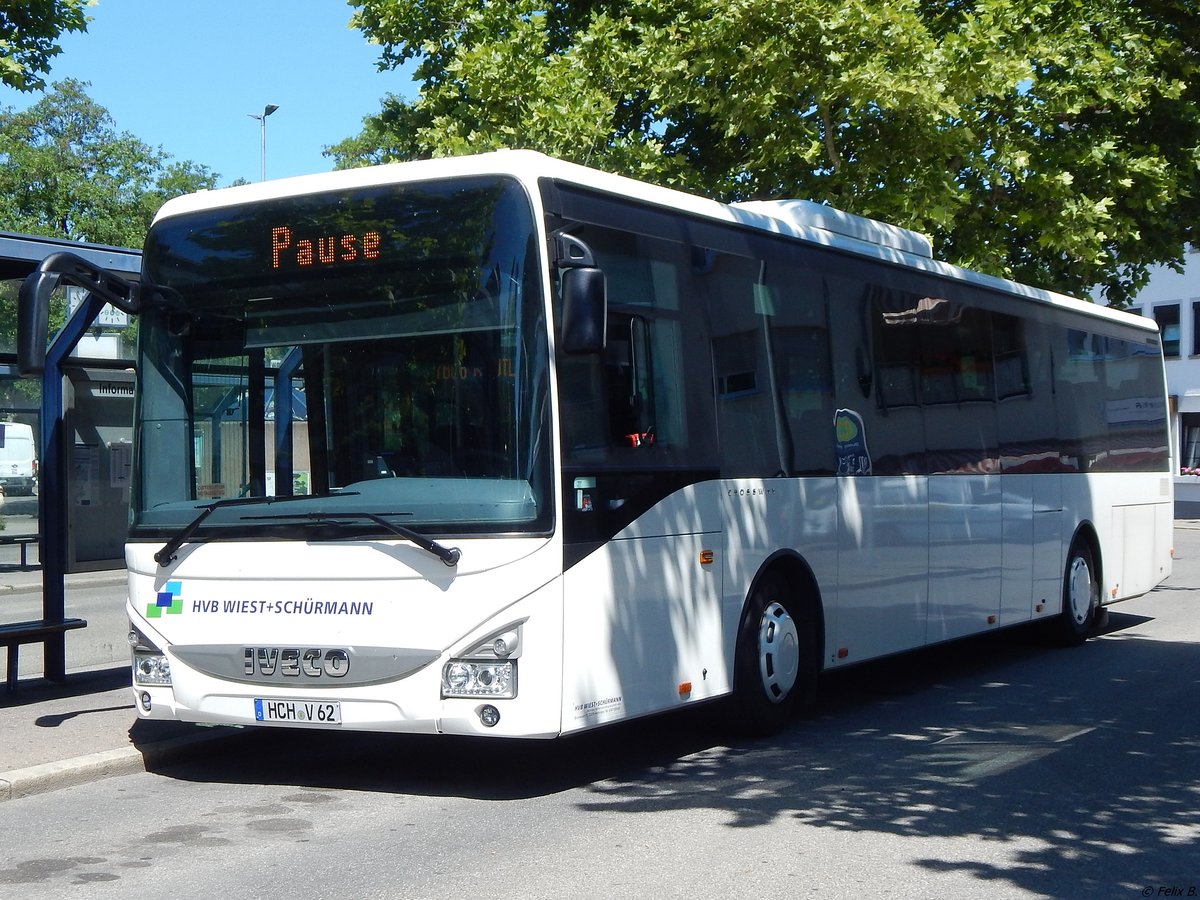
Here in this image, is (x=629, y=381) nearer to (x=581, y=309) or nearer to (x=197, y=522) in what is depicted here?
(x=581, y=309)

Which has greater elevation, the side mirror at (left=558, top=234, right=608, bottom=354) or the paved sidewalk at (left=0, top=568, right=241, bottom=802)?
the side mirror at (left=558, top=234, right=608, bottom=354)

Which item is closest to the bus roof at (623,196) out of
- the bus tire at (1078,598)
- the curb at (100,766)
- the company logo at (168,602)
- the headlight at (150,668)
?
the company logo at (168,602)

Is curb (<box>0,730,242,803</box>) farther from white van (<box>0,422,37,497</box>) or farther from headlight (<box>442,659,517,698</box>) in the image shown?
white van (<box>0,422,37,497</box>)

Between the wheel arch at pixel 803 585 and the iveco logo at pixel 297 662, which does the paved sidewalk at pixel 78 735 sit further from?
the wheel arch at pixel 803 585

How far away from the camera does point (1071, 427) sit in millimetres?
14133

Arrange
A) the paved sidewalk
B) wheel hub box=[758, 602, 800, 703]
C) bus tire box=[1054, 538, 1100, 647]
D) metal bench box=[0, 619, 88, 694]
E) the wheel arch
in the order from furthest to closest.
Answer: bus tire box=[1054, 538, 1100, 647]
metal bench box=[0, 619, 88, 694]
the wheel arch
wheel hub box=[758, 602, 800, 703]
the paved sidewalk

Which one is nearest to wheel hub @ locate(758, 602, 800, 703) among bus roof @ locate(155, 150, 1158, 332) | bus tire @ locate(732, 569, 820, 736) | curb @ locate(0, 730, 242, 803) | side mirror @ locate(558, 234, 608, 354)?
bus tire @ locate(732, 569, 820, 736)

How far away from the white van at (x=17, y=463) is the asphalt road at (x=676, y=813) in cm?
1317

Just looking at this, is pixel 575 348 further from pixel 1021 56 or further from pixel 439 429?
pixel 1021 56

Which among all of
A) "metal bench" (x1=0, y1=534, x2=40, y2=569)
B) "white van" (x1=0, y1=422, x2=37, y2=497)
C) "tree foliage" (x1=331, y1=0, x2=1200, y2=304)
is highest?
"tree foliage" (x1=331, y1=0, x2=1200, y2=304)

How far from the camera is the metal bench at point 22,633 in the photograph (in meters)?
9.74

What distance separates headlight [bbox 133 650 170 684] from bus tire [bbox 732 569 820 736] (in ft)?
→ 10.4

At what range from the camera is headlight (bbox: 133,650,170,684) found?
7.88m

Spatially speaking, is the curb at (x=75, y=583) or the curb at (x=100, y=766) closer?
the curb at (x=100, y=766)
